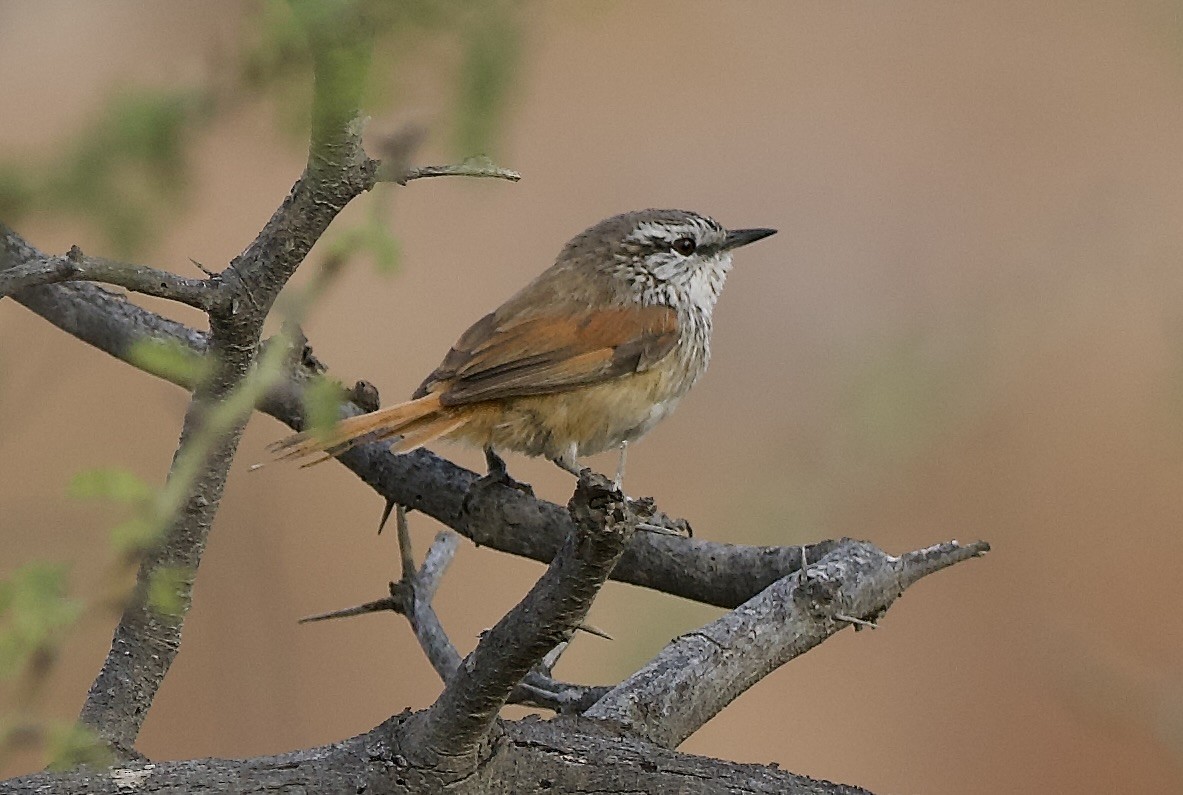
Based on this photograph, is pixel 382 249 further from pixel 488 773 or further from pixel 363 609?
pixel 363 609

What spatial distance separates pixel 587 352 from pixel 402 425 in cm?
47

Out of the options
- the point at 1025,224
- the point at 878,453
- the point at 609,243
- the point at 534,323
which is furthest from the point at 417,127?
the point at 1025,224

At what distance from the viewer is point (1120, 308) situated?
368 cm

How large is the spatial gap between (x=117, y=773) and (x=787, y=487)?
1121 mm

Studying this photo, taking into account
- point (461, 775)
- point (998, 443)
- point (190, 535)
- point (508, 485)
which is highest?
point (998, 443)

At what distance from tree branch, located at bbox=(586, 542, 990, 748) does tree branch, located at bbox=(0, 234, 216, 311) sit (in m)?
0.86

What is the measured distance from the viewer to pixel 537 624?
3.84ft

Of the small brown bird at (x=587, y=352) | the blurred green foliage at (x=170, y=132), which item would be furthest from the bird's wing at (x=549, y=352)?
the blurred green foliage at (x=170, y=132)

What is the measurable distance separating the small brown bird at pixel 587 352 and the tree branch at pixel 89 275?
109cm

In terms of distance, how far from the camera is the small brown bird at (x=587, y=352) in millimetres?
2430

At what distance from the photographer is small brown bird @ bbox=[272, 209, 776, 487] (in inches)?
95.7

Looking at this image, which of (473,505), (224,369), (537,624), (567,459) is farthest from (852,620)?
(224,369)

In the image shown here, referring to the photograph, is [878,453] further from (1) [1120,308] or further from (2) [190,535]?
(1) [1120,308]

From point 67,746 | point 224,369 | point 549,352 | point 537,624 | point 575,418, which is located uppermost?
point 549,352
